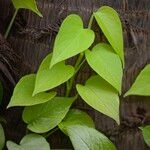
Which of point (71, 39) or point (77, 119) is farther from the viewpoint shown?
point (77, 119)

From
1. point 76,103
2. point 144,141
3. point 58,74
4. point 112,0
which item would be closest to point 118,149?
point 144,141

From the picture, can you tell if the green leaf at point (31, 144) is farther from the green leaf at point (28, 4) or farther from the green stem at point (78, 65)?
the green leaf at point (28, 4)

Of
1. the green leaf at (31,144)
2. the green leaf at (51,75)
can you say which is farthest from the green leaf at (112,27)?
the green leaf at (31,144)

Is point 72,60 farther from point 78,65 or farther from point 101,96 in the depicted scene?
point 101,96

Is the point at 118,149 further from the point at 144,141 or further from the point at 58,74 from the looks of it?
the point at 58,74

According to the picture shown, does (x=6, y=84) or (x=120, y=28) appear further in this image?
(x=6, y=84)

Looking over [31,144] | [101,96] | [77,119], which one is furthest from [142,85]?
[31,144]

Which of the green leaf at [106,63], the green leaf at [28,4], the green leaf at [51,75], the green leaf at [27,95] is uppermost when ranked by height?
the green leaf at [28,4]
